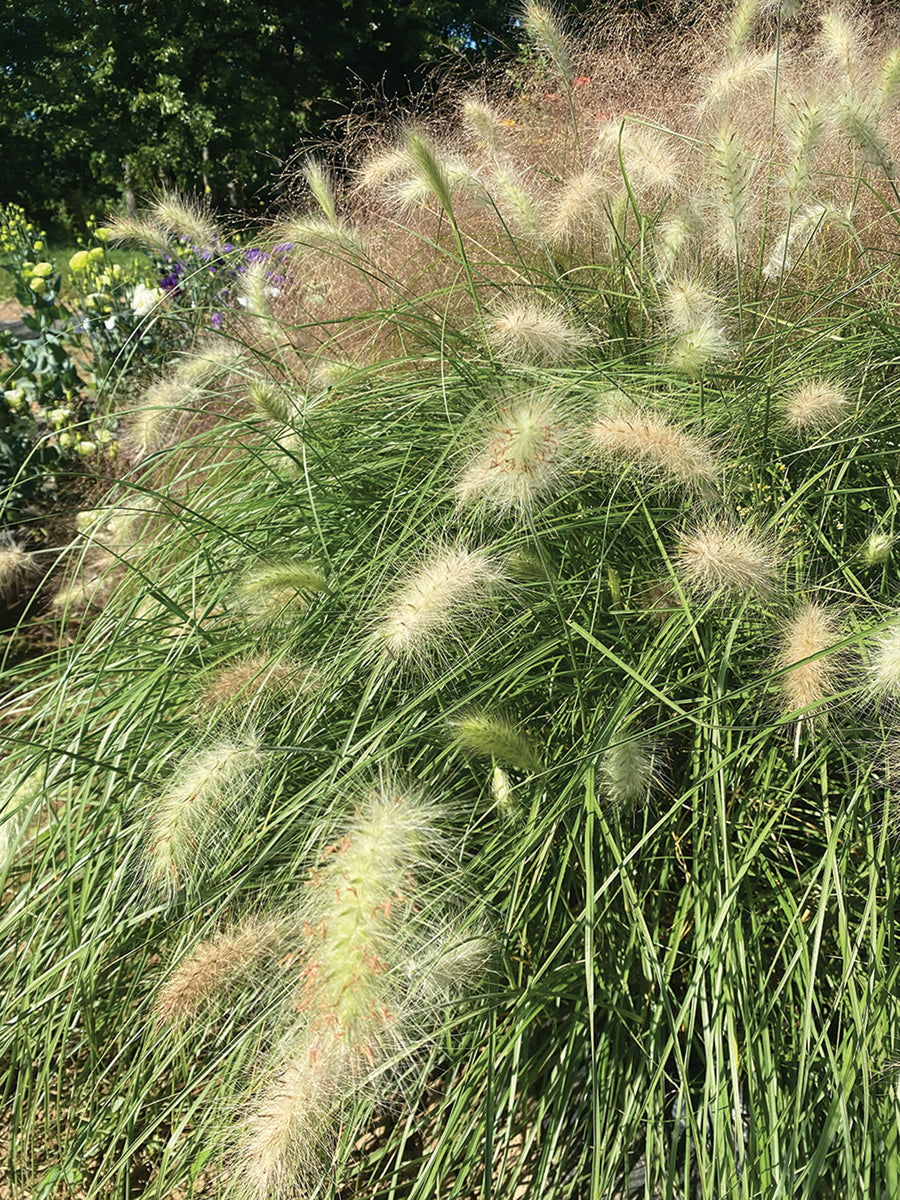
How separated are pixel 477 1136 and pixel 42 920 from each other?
82 cm

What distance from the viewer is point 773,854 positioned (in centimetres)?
158

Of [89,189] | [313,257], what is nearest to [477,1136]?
[313,257]

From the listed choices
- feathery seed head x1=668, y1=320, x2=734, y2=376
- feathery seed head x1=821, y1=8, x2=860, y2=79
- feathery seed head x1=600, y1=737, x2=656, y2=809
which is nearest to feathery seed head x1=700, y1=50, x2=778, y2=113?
feathery seed head x1=821, y1=8, x2=860, y2=79

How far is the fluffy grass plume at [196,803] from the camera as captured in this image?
4.26 ft

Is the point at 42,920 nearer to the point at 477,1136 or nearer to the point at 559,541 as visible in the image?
the point at 477,1136

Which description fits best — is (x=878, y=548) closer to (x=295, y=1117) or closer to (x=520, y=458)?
(x=520, y=458)

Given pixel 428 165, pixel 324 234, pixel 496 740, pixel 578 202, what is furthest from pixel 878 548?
pixel 324 234

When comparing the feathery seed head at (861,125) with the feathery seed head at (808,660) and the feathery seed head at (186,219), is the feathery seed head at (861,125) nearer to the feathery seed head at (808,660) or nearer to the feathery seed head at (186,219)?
the feathery seed head at (808,660)

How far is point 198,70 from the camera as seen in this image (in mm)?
13078

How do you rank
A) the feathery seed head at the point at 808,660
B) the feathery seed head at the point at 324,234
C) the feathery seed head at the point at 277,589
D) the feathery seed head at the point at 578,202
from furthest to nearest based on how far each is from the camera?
1. the feathery seed head at the point at 324,234
2. the feathery seed head at the point at 578,202
3. the feathery seed head at the point at 277,589
4. the feathery seed head at the point at 808,660

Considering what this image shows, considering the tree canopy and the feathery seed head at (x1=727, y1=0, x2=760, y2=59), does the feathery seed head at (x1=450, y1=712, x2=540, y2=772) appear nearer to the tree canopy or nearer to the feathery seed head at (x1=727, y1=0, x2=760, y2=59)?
the feathery seed head at (x1=727, y1=0, x2=760, y2=59)

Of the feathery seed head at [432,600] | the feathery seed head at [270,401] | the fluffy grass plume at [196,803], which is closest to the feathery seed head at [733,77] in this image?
the feathery seed head at [270,401]

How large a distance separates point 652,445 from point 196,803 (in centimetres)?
78

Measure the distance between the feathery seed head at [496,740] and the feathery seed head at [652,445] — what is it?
41 cm
